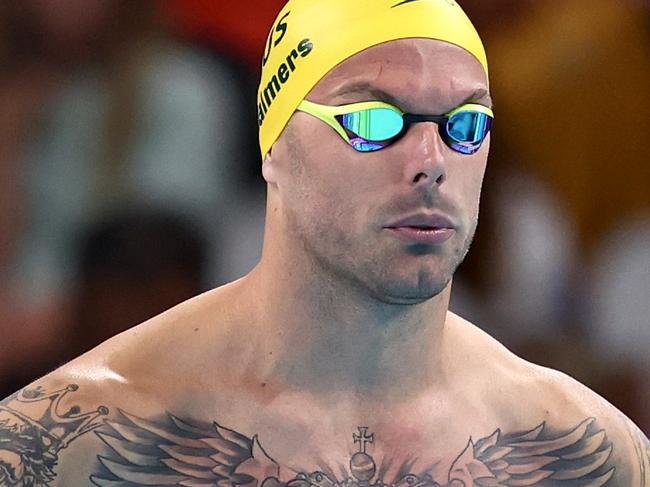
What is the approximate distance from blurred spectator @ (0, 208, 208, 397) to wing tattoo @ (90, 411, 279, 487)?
126 cm

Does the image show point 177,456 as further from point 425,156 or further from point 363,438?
point 425,156

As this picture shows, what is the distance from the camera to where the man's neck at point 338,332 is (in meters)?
2.12

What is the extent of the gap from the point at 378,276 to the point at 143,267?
1613mm

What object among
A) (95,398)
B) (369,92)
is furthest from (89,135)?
(369,92)

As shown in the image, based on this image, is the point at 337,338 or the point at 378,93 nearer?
the point at 378,93

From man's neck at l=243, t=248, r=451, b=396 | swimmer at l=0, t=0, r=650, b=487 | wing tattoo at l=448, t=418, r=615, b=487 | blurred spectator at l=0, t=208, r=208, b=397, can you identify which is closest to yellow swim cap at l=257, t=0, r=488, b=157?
swimmer at l=0, t=0, r=650, b=487

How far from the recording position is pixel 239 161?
3.63 meters

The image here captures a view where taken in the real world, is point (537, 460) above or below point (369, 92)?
below

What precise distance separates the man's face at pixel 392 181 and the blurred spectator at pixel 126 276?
1.47 metres

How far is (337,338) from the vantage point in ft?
7.06

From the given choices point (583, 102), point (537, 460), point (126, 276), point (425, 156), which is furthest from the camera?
point (583, 102)

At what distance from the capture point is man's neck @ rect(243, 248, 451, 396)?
6.95 ft

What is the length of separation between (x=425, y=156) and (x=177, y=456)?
0.70m

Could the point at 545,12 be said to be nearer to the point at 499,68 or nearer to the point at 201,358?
the point at 499,68
